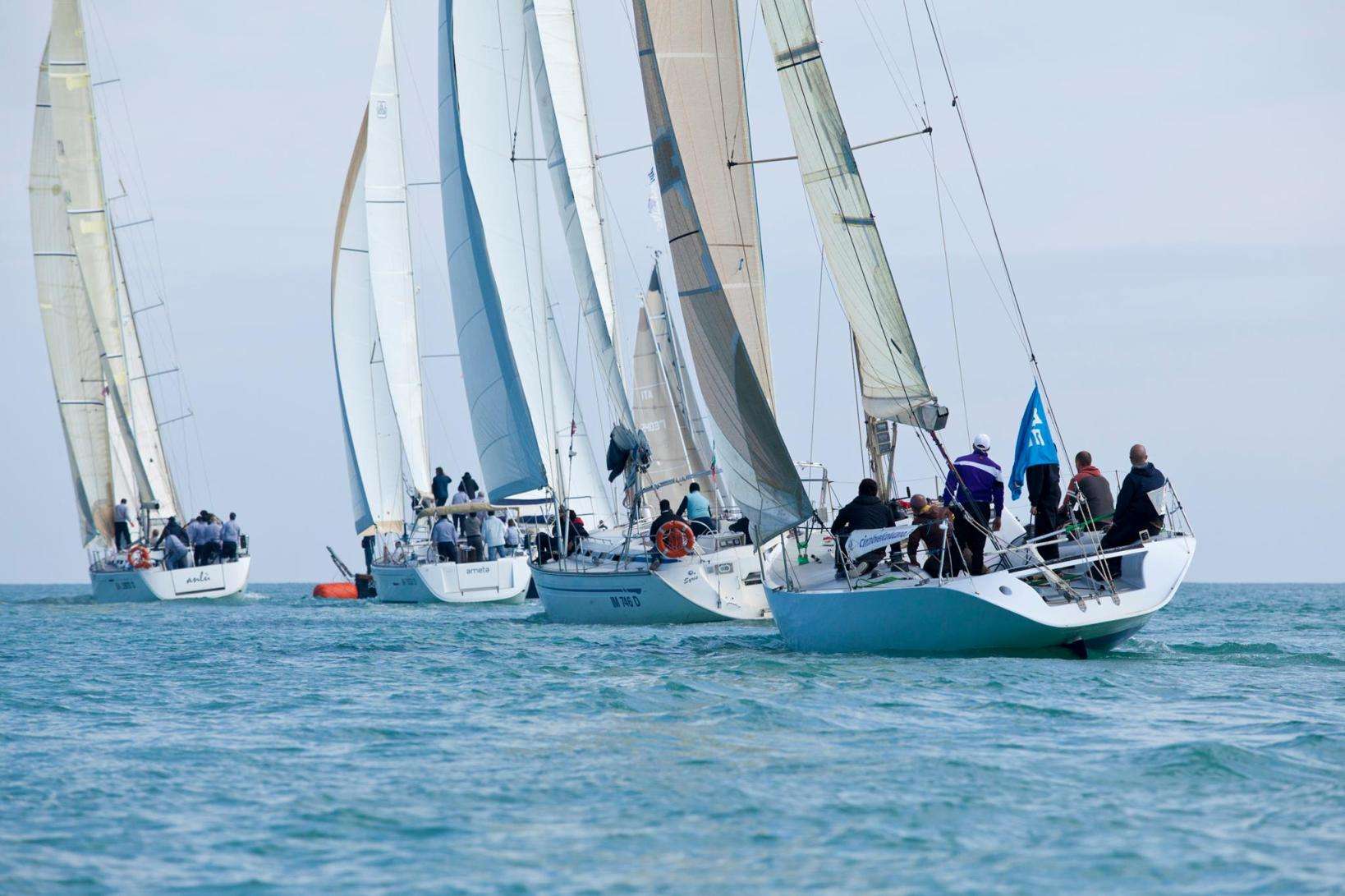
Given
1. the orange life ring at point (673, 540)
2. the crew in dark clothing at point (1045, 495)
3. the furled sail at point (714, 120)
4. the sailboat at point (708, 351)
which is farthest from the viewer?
the orange life ring at point (673, 540)

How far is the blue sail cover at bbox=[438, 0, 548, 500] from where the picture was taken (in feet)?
95.6

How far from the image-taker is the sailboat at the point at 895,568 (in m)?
14.3

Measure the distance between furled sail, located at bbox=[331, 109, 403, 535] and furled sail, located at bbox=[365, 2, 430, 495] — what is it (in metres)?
0.54

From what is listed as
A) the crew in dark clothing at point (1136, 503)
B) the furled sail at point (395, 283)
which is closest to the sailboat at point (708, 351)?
the crew in dark clothing at point (1136, 503)

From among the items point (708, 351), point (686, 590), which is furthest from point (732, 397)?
point (686, 590)

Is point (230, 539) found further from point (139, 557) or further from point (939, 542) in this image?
point (939, 542)

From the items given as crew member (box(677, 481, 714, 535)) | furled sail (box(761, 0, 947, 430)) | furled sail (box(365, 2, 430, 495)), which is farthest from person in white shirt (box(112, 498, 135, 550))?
furled sail (box(761, 0, 947, 430))

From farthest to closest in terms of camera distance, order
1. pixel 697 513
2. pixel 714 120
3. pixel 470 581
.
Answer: pixel 470 581
pixel 697 513
pixel 714 120

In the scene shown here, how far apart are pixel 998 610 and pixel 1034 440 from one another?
2201mm

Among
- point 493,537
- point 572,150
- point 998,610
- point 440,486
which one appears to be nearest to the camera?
point 998,610

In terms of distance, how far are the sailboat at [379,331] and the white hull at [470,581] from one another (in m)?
6.09

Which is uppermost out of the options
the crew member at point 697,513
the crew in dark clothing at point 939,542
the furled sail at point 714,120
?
the furled sail at point 714,120

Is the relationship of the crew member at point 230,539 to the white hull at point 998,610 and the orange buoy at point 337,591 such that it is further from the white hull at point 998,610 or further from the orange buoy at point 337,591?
the white hull at point 998,610

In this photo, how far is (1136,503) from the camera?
1492cm
